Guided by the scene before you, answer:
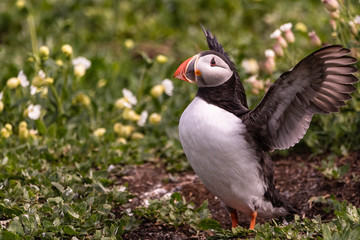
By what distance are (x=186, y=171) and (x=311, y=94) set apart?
6.43 feet

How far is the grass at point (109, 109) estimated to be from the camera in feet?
12.8

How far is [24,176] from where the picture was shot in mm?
4465

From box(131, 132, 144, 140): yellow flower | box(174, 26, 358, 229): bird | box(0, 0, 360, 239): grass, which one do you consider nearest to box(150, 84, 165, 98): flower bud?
box(0, 0, 360, 239): grass

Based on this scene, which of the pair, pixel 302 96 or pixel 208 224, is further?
pixel 208 224

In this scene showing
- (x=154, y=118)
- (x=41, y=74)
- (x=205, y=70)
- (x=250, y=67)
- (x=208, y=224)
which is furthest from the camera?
(x=250, y=67)

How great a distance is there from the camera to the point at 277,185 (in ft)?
15.8

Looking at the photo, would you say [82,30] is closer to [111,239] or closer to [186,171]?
[186,171]

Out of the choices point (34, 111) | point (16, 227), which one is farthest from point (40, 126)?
point (16, 227)

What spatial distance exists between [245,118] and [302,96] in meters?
0.38

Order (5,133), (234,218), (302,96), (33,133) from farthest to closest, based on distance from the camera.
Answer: (33,133) → (5,133) → (234,218) → (302,96)

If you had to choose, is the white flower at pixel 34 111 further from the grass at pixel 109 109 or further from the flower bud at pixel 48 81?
the flower bud at pixel 48 81

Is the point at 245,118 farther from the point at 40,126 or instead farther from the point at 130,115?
the point at 40,126

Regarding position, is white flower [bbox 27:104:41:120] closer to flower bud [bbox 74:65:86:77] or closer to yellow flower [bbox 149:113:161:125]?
flower bud [bbox 74:65:86:77]

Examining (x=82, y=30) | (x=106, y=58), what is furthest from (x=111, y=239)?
(x=82, y=30)
